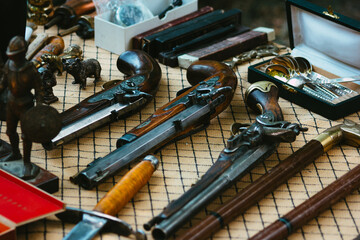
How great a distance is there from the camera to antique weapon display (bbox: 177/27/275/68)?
9.14 ft

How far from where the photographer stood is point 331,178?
2.10 metres

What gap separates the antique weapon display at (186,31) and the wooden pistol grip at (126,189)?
1026 millimetres

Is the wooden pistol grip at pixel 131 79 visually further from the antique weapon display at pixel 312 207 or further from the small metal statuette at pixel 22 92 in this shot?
the antique weapon display at pixel 312 207

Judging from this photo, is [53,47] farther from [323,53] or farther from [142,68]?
[323,53]

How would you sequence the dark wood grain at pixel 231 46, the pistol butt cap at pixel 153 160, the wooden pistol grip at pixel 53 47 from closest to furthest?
the pistol butt cap at pixel 153 160 < the wooden pistol grip at pixel 53 47 < the dark wood grain at pixel 231 46

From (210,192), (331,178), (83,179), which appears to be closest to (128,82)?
(83,179)

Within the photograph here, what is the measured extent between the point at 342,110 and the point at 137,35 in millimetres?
1064

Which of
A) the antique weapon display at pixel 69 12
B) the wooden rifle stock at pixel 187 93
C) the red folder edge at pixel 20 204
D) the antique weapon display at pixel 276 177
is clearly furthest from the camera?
the antique weapon display at pixel 69 12

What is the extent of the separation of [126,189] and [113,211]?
0.27 ft

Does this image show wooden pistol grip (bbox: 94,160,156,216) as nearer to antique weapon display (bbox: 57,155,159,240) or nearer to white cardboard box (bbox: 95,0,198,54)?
antique weapon display (bbox: 57,155,159,240)

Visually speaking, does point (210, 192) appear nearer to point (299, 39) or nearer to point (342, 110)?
point (342, 110)

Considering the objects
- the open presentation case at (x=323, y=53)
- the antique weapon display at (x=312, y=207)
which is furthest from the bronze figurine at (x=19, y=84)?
the open presentation case at (x=323, y=53)

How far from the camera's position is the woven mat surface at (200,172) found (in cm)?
185

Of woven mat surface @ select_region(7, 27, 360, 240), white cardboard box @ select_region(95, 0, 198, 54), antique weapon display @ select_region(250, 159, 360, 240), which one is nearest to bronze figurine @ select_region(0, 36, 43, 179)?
woven mat surface @ select_region(7, 27, 360, 240)
